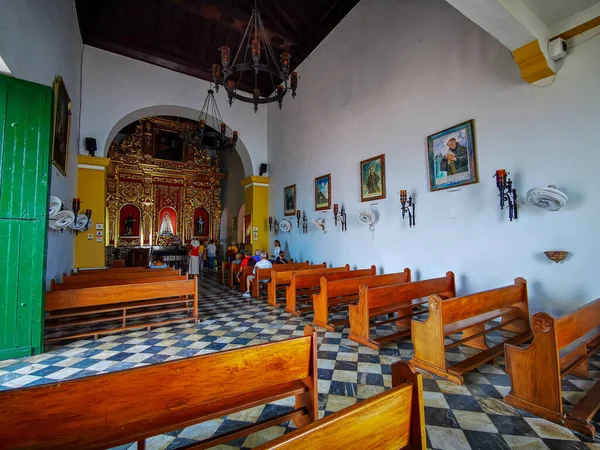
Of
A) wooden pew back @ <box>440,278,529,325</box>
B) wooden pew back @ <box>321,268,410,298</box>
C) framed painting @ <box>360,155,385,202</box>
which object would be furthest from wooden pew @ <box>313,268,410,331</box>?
framed painting @ <box>360,155,385,202</box>

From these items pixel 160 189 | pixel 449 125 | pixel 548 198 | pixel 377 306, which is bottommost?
pixel 377 306

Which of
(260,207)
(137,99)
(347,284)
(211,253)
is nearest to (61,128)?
(137,99)

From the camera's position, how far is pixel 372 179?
614 cm

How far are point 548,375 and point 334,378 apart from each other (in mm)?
1605

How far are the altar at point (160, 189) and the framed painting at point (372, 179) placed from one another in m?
8.41

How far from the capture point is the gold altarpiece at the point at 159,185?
38.5 feet

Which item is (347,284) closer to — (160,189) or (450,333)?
(450,333)

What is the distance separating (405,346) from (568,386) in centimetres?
143

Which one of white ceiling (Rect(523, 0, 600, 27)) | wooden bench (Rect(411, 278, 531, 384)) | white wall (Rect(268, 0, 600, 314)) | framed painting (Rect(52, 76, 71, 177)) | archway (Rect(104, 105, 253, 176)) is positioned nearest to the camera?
wooden bench (Rect(411, 278, 531, 384))

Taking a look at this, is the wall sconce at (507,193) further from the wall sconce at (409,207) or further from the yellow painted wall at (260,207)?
the yellow painted wall at (260,207)

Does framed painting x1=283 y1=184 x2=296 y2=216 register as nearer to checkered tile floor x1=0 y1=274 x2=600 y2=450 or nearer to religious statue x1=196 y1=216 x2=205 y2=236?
checkered tile floor x1=0 y1=274 x2=600 y2=450

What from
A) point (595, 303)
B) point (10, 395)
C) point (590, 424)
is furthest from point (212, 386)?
point (595, 303)

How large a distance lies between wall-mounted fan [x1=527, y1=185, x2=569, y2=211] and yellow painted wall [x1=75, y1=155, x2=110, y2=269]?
8688mm

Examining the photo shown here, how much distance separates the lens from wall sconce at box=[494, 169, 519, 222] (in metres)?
3.84
